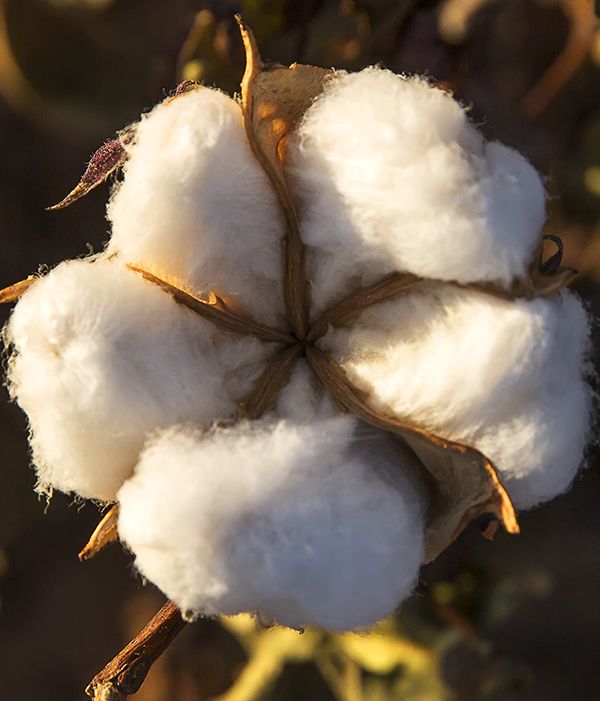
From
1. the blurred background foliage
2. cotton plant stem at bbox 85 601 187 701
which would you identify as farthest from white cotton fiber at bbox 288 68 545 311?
the blurred background foliage

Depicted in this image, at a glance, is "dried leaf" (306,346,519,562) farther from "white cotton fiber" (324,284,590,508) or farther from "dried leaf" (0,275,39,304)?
"dried leaf" (0,275,39,304)

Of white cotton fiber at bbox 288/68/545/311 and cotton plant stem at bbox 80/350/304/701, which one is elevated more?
white cotton fiber at bbox 288/68/545/311

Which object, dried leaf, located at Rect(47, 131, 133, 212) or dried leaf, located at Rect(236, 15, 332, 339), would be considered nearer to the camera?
dried leaf, located at Rect(236, 15, 332, 339)

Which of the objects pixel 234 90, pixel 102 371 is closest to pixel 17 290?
pixel 102 371

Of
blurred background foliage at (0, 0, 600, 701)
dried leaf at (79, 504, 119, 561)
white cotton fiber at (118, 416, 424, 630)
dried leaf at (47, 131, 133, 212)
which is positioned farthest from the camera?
blurred background foliage at (0, 0, 600, 701)

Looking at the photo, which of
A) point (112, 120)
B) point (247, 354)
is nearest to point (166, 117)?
point (247, 354)

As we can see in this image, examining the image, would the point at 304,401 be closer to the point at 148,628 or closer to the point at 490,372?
the point at 490,372

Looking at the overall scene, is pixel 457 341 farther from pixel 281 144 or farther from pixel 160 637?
pixel 160 637
